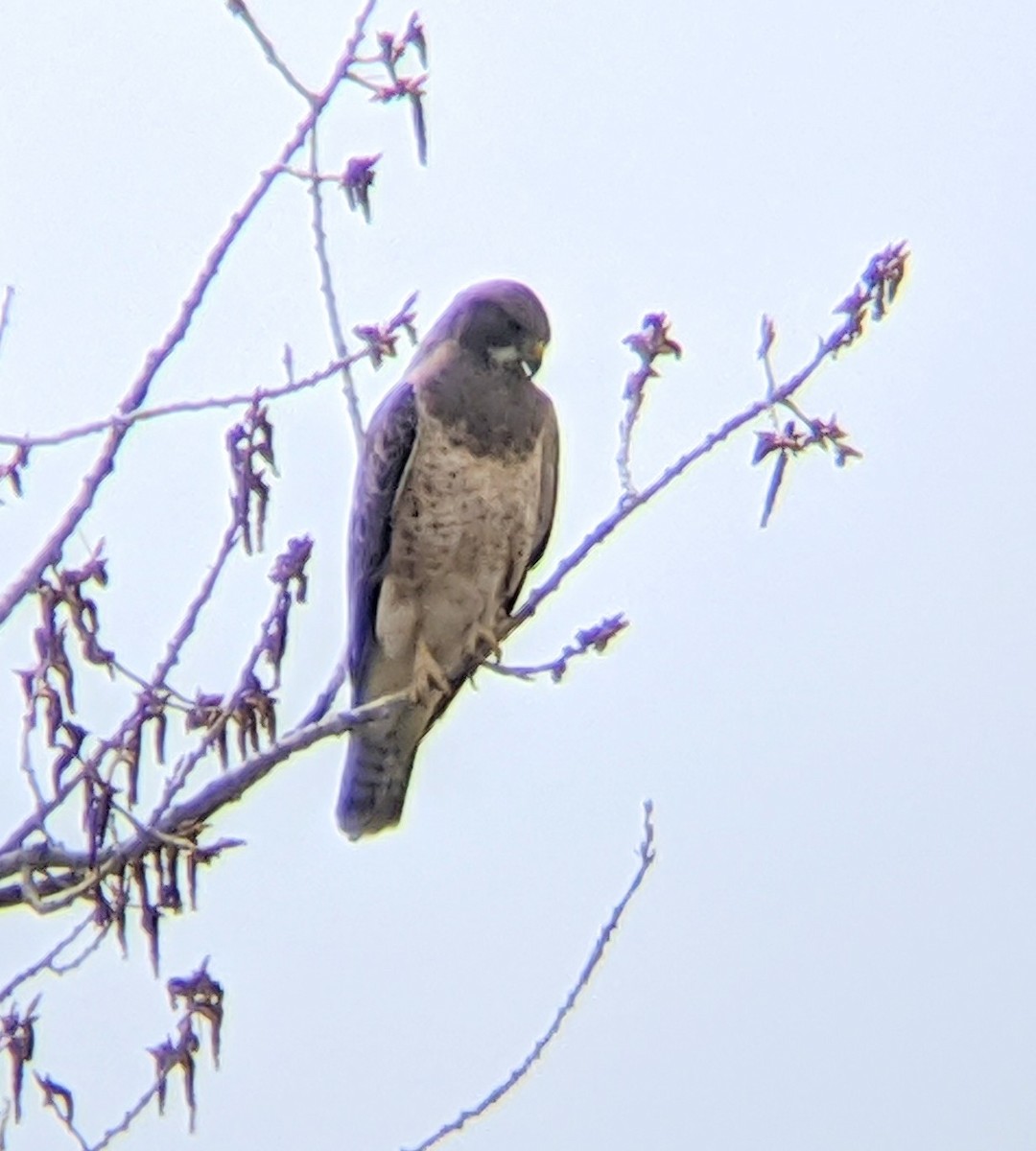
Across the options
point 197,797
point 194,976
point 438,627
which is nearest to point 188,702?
point 197,797

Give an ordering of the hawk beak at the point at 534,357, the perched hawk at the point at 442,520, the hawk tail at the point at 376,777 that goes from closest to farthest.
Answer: the perched hawk at the point at 442,520, the hawk beak at the point at 534,357, the hawk tail at the point at 376,777

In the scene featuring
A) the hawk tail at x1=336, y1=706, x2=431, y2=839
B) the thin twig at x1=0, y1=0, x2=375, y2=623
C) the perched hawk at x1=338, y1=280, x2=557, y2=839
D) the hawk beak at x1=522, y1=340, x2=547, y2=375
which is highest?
the hawk beak at x1=522, y1=340, x2=547, y2=375

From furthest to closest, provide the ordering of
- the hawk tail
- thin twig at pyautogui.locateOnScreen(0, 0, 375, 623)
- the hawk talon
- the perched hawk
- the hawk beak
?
the hawk tail
the hawk beak
the perched hawk
the hawk talon
thin twig at pyautogui.locateOnScreen(0, 0, 375, 623)

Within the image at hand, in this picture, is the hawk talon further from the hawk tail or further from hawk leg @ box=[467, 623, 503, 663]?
the hawk tail

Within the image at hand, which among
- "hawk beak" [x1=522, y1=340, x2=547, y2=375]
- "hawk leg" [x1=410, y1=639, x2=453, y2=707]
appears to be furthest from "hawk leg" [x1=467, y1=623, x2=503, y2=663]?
"hawk beak" [x1=522, y1=340, x2=547, y2=375]

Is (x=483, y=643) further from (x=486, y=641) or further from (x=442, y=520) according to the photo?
(x=442, y=520)

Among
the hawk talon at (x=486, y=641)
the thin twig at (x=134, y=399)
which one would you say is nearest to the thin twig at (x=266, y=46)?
the thin twig at (x=134, y=399)

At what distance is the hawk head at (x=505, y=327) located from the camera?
5340 millimetres

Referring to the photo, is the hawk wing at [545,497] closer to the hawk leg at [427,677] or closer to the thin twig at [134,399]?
the hawk leg at [427,677]

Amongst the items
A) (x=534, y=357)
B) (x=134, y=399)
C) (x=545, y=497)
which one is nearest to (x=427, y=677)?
(x=545, y=497)

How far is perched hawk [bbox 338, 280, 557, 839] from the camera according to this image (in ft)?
17.0

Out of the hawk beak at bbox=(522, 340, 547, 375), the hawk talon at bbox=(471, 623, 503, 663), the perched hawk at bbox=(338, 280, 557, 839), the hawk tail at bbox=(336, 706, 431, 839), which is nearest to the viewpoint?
the hawk talon at bbox=(471, 623, 503, 663)

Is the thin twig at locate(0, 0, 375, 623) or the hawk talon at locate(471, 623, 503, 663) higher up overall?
the hawk talon at locate(471, 623, 503, 663)

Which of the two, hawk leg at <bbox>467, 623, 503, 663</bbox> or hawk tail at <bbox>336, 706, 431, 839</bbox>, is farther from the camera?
hawk tail at <bbox>336, 706, 431, 839</bbox>
